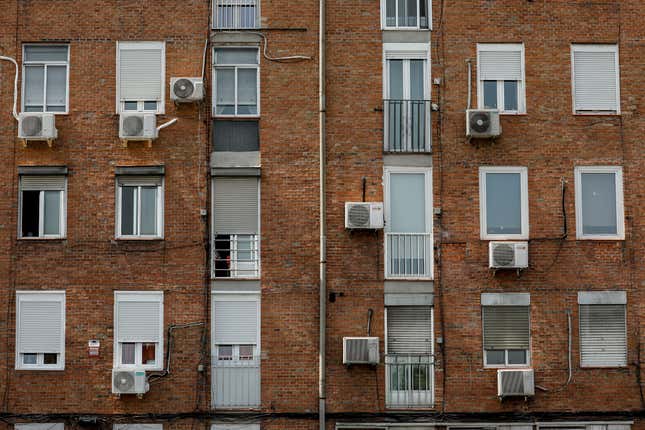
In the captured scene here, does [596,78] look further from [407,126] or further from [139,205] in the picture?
[139,205]

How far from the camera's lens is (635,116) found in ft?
70.9

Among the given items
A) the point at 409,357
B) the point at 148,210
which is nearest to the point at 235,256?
the point at 148,210

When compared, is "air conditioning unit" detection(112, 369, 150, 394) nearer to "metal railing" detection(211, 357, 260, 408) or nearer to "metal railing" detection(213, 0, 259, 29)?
"metal railing" detection(211, 357, 260, 408)

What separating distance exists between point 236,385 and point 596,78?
10.1 m

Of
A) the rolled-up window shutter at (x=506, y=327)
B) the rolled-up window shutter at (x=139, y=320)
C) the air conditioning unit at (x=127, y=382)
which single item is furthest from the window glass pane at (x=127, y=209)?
the rolled-up window shutter at (x=506, y=327)

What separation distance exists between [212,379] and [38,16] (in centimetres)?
861

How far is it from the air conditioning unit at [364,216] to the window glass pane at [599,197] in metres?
4.49

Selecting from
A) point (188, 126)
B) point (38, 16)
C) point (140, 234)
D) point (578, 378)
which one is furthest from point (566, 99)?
point (38, 16)

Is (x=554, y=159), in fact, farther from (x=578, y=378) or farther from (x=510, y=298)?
(x=578, y=378)

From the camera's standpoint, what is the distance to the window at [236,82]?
2158 cm

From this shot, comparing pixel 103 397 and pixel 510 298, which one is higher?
pixel 510 298

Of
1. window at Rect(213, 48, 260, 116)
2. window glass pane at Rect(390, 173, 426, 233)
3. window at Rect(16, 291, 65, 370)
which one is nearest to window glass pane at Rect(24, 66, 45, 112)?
window at Rect(213, 48, 260, 116)

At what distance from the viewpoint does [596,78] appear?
71.6 ft

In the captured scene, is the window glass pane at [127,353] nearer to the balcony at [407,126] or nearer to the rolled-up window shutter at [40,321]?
the rolled-up window shutter at [40,321]
